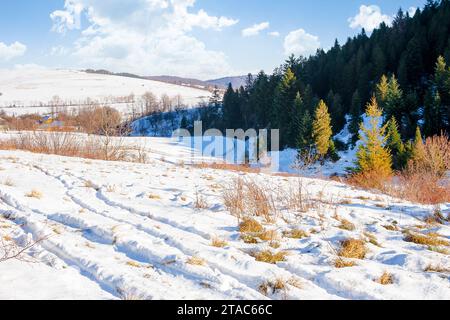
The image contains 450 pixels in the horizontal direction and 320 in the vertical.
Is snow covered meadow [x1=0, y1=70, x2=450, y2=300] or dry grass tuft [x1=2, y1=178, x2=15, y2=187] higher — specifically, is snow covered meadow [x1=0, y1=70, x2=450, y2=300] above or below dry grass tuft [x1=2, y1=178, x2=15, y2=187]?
below

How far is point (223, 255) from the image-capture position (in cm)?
481

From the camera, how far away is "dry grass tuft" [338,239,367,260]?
5016 mm

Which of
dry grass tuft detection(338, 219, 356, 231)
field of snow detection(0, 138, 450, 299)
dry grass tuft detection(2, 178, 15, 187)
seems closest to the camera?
field of snow detection(0, 138, 450, 299)

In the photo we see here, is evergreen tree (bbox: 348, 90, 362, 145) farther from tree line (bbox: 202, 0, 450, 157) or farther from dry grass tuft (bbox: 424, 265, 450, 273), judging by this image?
dry grass tuft (bbox: 424, 265, 450, 273)

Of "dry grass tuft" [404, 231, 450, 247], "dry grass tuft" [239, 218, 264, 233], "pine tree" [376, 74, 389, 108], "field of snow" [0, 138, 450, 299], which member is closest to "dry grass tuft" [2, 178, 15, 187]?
"field of snow" [0, 138, 450, 299]

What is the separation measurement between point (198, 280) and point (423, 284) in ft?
8.93

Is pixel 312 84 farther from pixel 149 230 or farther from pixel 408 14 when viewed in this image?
pixel 149 230

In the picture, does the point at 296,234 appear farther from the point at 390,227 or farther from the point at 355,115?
the point at 355,115

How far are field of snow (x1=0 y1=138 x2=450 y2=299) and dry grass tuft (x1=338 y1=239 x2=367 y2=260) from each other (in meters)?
0.11

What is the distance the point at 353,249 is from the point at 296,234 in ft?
3.57

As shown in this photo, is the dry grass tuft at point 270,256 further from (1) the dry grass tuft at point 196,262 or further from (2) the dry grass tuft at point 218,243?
(1) the dry grass tuft at point 196,262

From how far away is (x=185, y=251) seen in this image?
196 inches

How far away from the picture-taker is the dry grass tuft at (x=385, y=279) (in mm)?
4117
